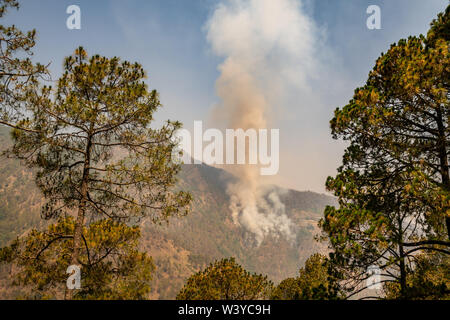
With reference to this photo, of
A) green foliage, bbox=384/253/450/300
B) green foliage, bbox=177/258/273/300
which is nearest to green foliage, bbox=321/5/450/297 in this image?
green foliage, bbox=384/253/450/300

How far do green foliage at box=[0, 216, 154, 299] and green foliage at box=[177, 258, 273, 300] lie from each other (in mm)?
4621

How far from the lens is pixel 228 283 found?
12.7m

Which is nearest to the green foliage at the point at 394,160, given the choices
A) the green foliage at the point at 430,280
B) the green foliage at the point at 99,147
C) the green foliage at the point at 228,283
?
the green foliage at the point at 430,280

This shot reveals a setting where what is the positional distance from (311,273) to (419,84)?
18.2 meters

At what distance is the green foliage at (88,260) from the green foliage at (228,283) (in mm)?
4621

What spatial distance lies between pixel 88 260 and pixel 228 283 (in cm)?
744

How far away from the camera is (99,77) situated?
7.56 meters

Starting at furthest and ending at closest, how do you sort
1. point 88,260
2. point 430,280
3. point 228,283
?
point 228,283
point 88,260
point 430,280

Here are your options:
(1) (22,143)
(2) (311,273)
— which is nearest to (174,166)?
(1) (22,143)

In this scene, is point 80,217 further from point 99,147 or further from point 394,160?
point 394,160

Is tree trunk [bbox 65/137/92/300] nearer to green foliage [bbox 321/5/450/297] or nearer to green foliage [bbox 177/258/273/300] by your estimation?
green foliage [bbox 177/258/273/300]

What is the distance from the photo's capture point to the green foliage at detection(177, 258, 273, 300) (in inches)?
484

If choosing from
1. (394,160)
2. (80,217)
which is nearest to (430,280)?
(394,160)

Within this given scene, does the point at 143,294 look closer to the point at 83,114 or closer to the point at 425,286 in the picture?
the point at 83,114
